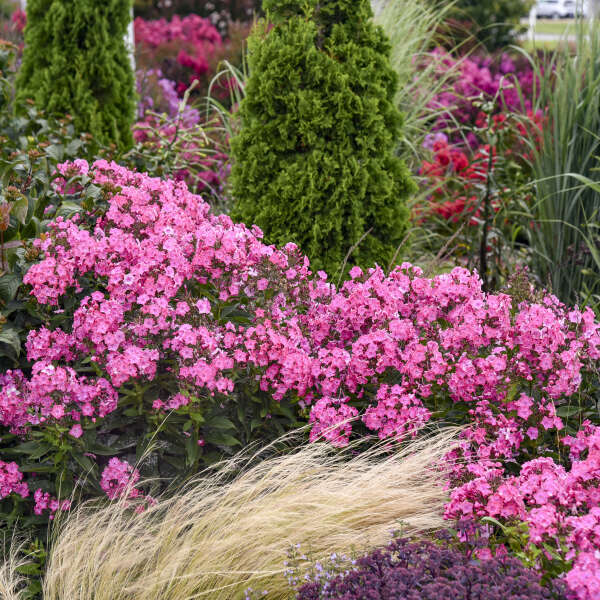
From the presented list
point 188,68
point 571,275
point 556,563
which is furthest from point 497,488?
point 188,68

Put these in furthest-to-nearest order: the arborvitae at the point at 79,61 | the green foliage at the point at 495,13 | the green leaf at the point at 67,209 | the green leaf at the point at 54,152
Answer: the green foliage at the point at 495,13 < the arborvitae at the point at 79,61 < the green leaf at the point at 54,152 < the green leaf at the point at 67,209

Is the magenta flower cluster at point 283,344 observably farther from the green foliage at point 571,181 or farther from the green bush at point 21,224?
the green foliage at point 571,181

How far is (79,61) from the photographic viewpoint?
5.83m

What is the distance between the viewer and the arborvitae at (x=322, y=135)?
4.18 metres

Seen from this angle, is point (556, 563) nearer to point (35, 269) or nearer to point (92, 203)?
point (35, 269)

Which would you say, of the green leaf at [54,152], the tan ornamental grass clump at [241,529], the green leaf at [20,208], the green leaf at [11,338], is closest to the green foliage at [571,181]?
the tan ornamental grass clump at [241,529]

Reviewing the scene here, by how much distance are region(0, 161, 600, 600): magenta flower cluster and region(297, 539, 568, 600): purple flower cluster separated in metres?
0.33

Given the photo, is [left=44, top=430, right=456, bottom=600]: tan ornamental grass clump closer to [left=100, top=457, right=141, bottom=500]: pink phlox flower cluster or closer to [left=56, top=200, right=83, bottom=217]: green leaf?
[left=100, top=457, right=141, bottom=500]: pink phlox flower cluster

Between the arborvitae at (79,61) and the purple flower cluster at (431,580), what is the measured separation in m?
4.36

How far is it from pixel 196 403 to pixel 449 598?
1.17 metres

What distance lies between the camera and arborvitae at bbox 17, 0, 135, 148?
5816 mm

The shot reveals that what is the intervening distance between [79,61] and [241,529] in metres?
4.24

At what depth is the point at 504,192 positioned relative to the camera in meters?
5.17

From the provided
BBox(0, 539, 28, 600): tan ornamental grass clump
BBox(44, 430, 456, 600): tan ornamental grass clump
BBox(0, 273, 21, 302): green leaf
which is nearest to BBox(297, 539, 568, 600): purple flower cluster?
BBox(44, 430, 456, 600): tan ornamental grass clump
